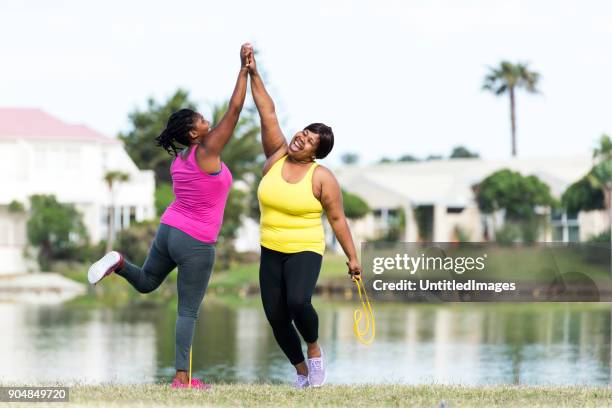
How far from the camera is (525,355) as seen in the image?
21.9 meters

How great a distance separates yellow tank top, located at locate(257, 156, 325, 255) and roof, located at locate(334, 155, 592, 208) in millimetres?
48101

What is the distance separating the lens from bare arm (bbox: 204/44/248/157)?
31.3 ft

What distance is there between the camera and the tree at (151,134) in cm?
6322

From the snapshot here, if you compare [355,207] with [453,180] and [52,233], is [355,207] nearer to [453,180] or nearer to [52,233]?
[453,180]

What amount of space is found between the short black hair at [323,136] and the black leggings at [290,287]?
0.72 meters

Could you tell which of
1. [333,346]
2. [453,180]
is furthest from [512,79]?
[333,346]

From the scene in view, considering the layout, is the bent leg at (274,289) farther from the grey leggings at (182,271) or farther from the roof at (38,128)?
the roof at (38,128)

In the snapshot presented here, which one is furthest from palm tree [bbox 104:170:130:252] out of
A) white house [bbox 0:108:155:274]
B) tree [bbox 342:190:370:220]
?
tree [bbox 342:190:370:220]

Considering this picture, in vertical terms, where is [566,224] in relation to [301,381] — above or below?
above

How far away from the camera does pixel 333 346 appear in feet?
77.9

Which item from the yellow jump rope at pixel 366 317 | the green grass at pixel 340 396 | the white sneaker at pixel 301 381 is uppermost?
the yellow jump rope at pixel 366 317

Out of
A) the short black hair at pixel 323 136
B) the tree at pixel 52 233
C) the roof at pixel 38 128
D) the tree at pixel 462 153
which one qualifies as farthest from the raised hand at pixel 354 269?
the tree at pixel 462 153

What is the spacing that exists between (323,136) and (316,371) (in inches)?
63.7

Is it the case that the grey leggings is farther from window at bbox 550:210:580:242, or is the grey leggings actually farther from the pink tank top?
window at bbox 550:210:580:242
